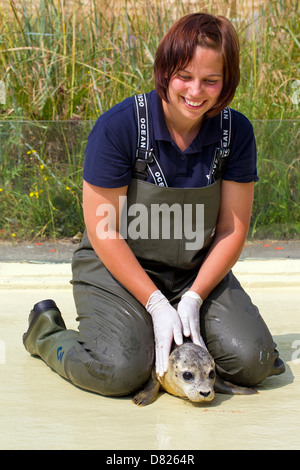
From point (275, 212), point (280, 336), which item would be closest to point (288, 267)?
point (275, 212)

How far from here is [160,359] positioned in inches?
101

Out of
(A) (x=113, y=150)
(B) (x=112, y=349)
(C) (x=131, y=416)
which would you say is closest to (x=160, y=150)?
(A) (x=113, y=150)

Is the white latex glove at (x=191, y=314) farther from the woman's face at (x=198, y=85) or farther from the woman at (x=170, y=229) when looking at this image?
the woman's face at (x=198, y=85)

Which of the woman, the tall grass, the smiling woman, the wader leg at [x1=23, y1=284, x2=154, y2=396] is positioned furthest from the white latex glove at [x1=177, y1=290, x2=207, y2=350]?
the tall grass

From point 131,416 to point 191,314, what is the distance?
444mm

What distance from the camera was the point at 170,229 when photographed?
9.00 feet

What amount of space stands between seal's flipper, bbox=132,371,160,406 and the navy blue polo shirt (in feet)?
2.35

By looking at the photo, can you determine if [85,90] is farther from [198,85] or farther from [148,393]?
[148,393]

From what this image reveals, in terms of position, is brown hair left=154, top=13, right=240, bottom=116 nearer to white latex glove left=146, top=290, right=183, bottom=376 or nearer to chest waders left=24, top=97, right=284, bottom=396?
chest waders left=24, top=97, right=284, bottom=396

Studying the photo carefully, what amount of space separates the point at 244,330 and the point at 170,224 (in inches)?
18.9

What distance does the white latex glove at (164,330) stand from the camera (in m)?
2.55

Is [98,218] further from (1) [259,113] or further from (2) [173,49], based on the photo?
(1) [259,113]

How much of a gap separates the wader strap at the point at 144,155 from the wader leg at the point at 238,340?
1.71 feet

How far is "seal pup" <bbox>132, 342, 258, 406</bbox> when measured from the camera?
8.04 ft
